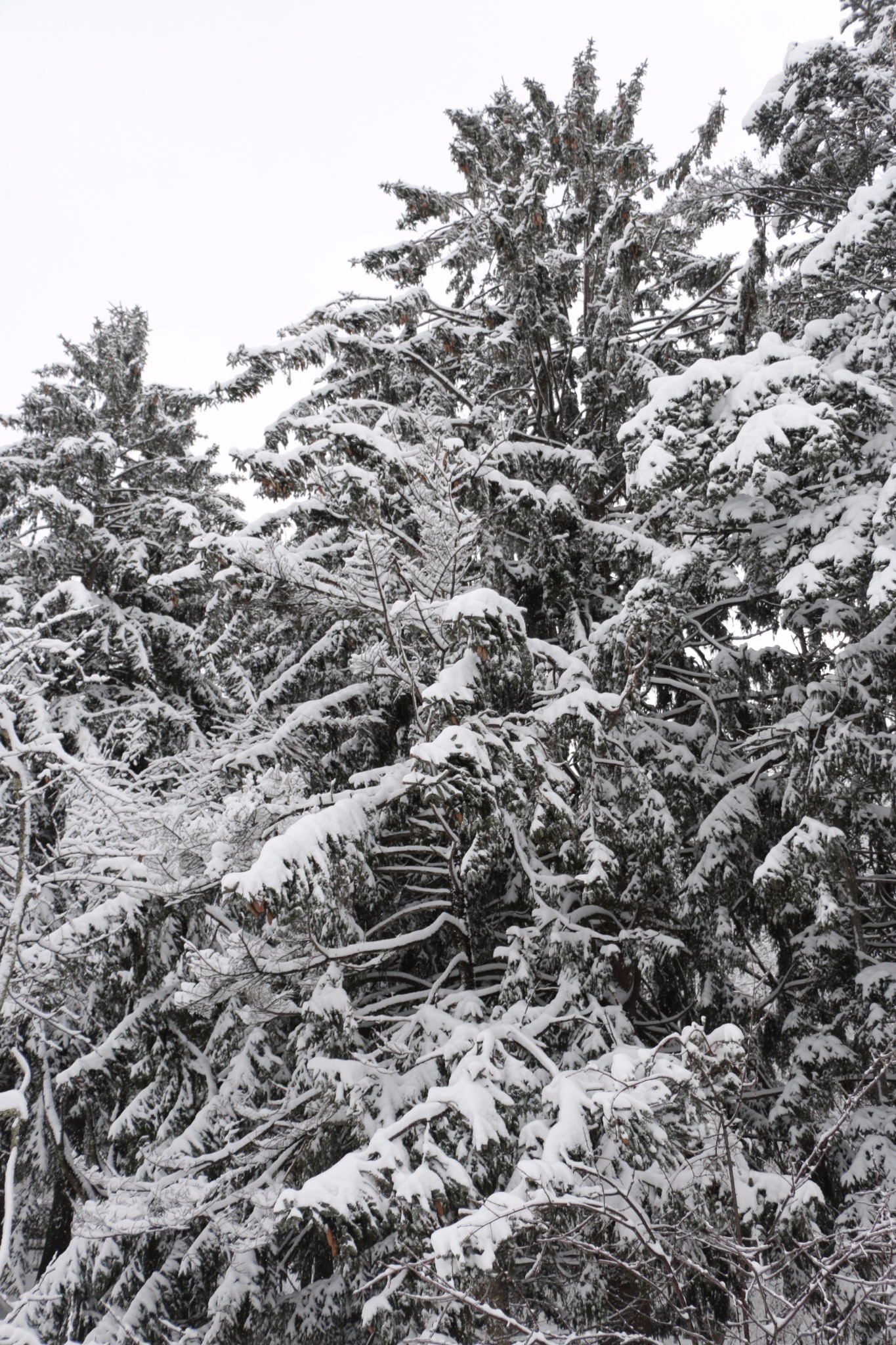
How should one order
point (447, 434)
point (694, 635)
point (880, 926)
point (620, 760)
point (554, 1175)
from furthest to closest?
1. point (694, 635)
2. point (447, 434)
3. point (880, 926)
4. point (620, 760)
5. point (554, 1175)

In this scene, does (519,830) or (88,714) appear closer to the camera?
(519,830)

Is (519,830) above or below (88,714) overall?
below

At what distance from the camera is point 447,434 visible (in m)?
6.76

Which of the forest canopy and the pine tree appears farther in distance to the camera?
the pine tree

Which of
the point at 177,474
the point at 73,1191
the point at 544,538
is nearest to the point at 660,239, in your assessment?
the point at 544,538

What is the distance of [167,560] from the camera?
1080cm

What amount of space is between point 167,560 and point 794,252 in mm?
8215

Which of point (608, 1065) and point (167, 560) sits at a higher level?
point (167, 560)

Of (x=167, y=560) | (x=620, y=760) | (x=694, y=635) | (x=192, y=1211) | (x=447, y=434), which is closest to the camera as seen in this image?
(x=192, y=1211)

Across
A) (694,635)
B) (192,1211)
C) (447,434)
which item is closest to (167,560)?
(447,434)

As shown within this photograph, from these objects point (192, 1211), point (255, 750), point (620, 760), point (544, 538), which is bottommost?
point (192, 1211)

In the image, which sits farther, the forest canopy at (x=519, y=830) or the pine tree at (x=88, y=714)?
the pine tree at (x=88, y=714)

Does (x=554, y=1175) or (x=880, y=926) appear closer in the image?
(x=554, y=1175)

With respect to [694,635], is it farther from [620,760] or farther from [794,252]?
[794,252]
